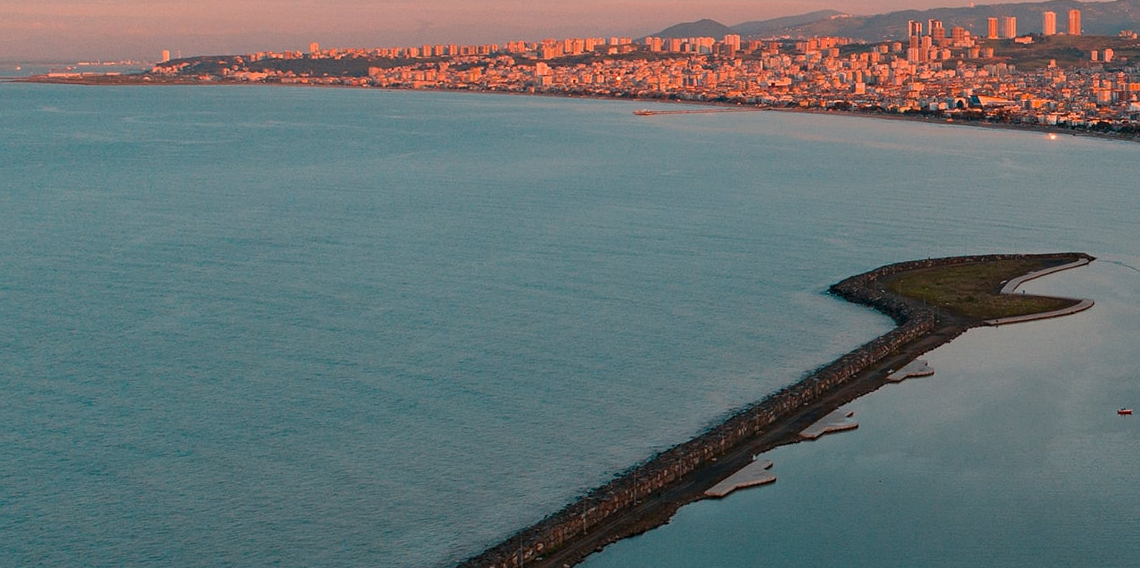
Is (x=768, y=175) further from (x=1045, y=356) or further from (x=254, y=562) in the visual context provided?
(x=254, y=562)

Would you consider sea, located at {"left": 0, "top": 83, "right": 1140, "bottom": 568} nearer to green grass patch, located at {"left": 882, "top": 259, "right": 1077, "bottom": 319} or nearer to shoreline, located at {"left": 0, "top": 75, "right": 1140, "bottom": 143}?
green grass patch, located at {"left": 882, "top": 259, "right": 1077, "bottom": 319}

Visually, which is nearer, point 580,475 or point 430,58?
point 580,475

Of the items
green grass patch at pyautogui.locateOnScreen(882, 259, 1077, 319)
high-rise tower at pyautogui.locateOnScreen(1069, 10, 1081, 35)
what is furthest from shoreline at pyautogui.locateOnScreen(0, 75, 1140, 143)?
high-rise tower at pyautogui.locateOnScreen(1069, 10, 1081, 35)

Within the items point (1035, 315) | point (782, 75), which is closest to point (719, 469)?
point (1035, 315)

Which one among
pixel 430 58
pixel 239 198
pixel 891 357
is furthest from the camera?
pixel 430 58

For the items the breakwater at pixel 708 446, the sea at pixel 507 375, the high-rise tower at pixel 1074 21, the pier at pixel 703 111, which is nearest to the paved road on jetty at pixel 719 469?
the breakwater at pixel 708 446

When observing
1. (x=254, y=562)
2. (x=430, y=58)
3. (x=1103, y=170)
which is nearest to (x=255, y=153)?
(x=1103, y=170)

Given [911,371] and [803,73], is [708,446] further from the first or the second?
[803,73]
